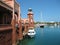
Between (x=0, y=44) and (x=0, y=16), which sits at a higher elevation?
(x=0, y=16)

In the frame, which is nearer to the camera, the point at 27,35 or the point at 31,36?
the point at 31,36

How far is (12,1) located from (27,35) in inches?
991

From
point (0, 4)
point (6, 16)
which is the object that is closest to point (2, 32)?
point (0, 4)

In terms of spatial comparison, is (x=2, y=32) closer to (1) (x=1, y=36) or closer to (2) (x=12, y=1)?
(1) (x=1, y=36)

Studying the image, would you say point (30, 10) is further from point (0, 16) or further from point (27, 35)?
point (0, 16)

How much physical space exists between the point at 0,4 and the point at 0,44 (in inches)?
244

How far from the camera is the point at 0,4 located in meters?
A: 24.0

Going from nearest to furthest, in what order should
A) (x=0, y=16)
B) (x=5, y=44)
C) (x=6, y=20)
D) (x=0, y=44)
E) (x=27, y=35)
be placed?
(x=0, y=44)
(x=5, y=44)
(x=0, y=16)
(x=6, y=20)
(x=27, y=35)

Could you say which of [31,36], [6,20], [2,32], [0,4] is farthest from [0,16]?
[31,36]

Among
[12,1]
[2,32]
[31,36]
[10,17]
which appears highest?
[12,1]

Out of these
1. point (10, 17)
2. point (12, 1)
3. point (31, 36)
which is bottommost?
point (31, 36)

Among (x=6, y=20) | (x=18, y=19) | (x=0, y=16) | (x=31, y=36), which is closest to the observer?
(x=0, y=16)

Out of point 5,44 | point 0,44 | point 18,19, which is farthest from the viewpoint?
point 18,19

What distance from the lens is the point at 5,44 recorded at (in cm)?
2345
